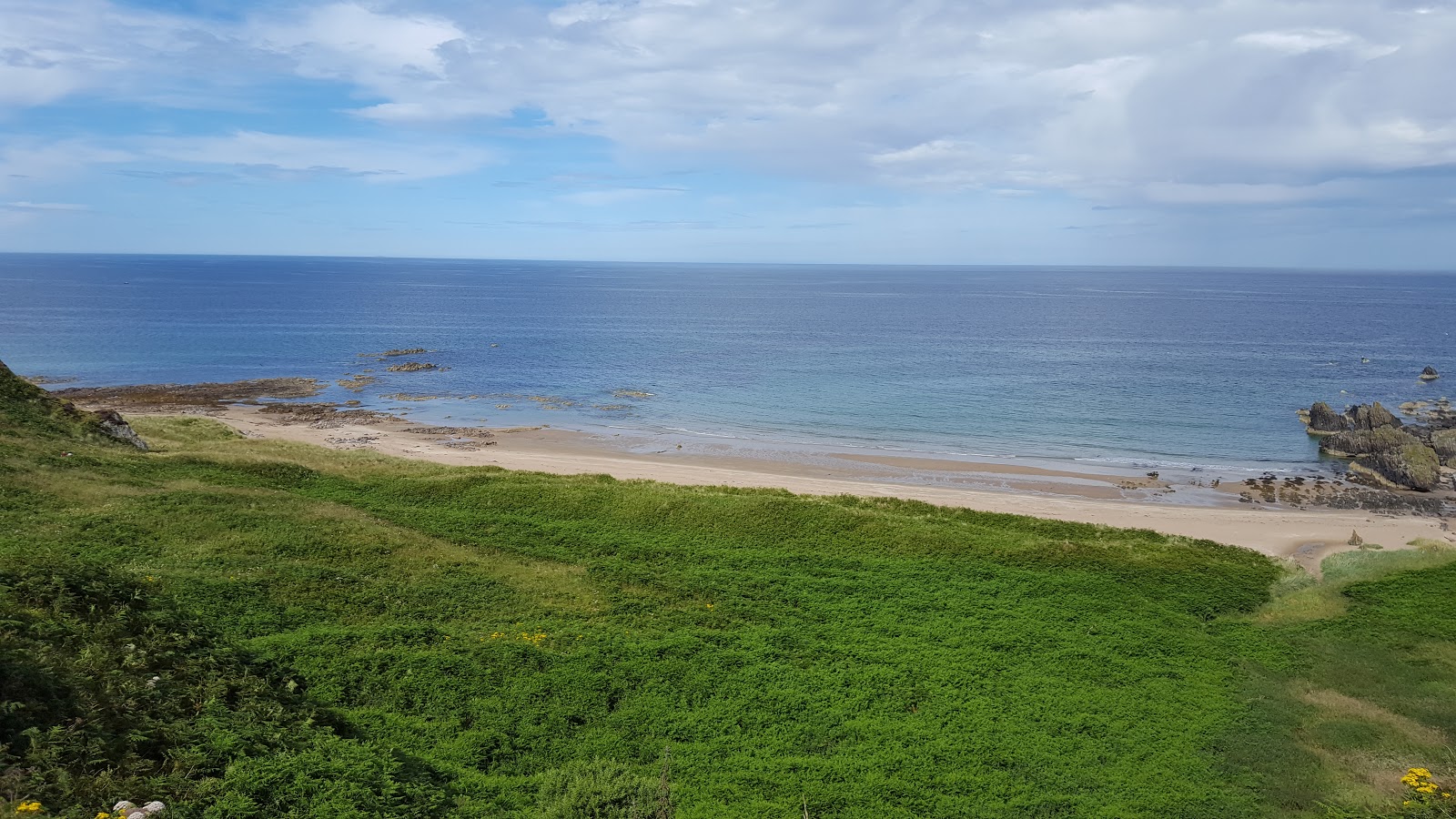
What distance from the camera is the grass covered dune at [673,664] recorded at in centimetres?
1331

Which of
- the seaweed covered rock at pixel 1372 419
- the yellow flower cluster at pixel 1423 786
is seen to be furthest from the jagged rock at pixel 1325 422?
the yellow flower cluster at pixel 1423 786

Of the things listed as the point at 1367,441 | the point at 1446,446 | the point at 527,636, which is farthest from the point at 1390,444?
the point at 527,636

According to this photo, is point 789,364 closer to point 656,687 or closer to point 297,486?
point 297,486

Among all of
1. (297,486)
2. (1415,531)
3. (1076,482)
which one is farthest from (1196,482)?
(297,486)

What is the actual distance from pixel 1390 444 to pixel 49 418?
77.7 m

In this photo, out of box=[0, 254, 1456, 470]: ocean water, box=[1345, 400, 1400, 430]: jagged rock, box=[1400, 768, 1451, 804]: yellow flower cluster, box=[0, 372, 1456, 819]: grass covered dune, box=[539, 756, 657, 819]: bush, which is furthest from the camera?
box=[0, 254, 1456, 470]: ocean water

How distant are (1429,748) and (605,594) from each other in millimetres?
18714

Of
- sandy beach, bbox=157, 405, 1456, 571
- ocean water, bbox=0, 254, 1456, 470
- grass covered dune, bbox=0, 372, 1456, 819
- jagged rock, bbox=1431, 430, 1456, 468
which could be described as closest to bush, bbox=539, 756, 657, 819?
grass covered dune, bbox=0, 372, 1456, 819

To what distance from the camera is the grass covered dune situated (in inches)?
524

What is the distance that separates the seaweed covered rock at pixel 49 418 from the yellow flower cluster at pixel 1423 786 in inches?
1761

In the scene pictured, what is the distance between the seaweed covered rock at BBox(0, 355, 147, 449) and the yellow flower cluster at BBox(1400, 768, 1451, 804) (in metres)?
44.7

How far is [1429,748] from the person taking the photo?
16547 millimetres

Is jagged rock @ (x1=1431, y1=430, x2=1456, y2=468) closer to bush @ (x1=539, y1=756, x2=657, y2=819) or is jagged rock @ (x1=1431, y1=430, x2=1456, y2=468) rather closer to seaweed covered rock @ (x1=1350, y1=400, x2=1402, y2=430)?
seaweed covered rock @ (x1=1350, y1=400, x2=1402, y2=430)

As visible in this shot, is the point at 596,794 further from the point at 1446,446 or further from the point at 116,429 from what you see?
the point at 1446,446
